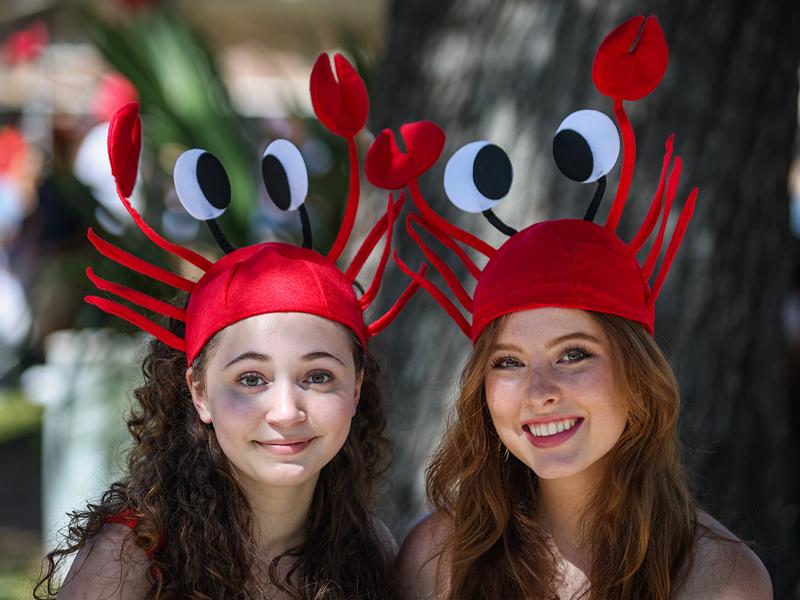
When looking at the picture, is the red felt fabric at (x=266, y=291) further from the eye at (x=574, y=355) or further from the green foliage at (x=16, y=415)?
the green foliage at (x=16, y=415)

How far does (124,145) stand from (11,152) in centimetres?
690

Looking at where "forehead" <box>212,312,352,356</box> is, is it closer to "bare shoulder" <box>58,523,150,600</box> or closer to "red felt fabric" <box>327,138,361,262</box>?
"red felt fabric" <box>327,138,361,262</box>

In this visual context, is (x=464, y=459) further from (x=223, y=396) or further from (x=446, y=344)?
(x=446, y=344)

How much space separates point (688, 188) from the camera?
10.2 ft

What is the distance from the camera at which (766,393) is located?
3.28m

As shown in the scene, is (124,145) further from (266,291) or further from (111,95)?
(111,95)

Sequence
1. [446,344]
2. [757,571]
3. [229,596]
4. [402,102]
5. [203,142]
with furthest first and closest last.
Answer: [203,142] → [402,102] → [446,344] → [229,596] → [757,571]

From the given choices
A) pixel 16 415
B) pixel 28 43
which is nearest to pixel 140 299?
pixel 28 43

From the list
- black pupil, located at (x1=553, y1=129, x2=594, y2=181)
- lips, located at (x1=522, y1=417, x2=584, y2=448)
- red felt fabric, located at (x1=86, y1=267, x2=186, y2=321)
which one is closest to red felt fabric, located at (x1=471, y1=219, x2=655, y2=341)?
black pupil, located at (x1=553, y1=129, x2=594, y2=181)

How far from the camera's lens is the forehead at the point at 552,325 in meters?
2.17

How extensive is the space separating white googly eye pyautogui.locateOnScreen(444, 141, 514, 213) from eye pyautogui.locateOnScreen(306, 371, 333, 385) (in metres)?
0.45

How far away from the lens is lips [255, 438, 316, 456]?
7.26 feet

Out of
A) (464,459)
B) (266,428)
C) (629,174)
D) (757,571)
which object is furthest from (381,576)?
(629,174)

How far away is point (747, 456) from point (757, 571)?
112 centimetres
